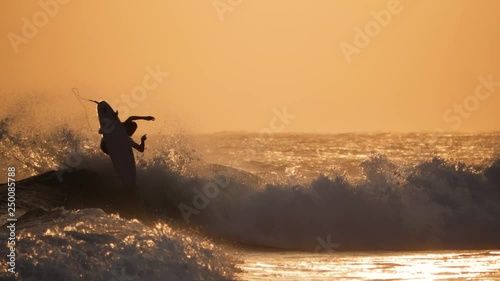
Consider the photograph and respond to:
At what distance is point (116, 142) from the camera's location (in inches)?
828

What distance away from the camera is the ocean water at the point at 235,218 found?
531 inches

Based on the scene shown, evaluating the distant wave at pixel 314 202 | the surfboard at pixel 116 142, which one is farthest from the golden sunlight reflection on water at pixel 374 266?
the surfboard at pixel 116 142

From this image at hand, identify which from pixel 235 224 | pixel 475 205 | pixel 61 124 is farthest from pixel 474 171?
pixel 61 124

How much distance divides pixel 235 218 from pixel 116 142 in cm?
369

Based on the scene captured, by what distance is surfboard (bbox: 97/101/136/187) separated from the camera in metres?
21.0

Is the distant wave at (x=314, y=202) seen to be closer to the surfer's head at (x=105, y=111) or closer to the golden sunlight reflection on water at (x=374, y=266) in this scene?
the golden sunlight reflection on water at (x=374, y=266)

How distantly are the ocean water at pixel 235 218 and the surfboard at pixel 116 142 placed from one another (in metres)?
0.71

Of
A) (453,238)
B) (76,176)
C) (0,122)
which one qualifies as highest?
(0,122)

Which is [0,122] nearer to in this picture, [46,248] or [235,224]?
[235,224]

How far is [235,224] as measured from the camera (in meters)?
21.5

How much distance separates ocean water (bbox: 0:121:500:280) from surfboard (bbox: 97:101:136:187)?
0.71 meters

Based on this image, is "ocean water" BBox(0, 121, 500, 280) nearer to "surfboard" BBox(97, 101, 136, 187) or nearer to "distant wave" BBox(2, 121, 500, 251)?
"distant wave" BBox(2, 121, 500, 251)

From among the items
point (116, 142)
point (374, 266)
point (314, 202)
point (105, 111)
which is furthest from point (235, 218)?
point (374, 266)

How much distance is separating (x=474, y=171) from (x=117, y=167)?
35.1ft
